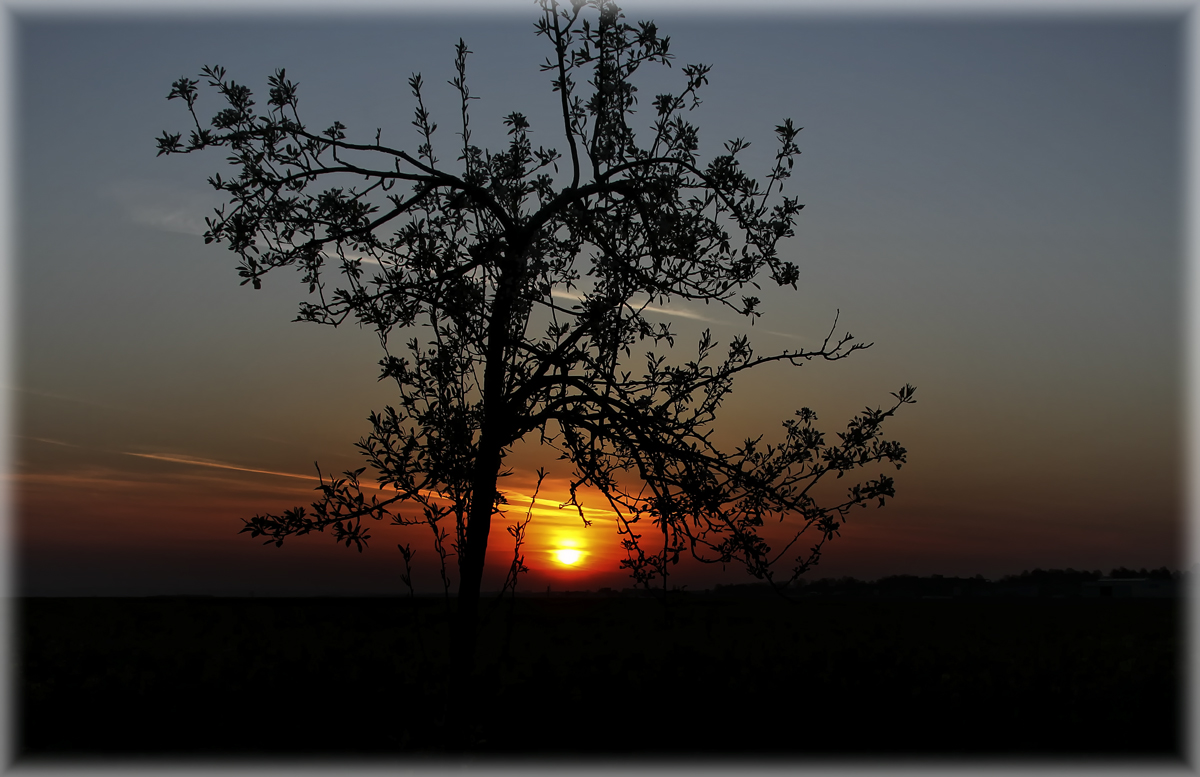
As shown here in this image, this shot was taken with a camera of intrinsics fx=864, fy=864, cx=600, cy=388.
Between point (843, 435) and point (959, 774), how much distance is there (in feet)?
18.0

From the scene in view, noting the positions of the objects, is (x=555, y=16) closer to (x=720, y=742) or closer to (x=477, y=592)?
(x=477, y=592)

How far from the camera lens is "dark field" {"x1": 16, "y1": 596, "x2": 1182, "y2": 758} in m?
14.9

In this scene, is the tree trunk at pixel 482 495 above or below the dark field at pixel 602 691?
above

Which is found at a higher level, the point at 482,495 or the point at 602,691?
the point at 482,495

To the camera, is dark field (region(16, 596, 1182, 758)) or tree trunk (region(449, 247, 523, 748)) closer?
tree trunk (region(449, 247, 523, 748))

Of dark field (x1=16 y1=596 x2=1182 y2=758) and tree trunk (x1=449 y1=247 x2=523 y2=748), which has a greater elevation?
tree trunk (x1=449 y1=247 x2=523 y2=748)

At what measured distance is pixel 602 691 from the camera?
1714 centimetres

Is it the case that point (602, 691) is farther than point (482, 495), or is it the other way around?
point (602, 691)

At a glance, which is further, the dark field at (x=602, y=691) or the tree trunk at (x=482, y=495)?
the dark field at (x=602, y=691)

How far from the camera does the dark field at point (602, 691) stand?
14852 millimetres

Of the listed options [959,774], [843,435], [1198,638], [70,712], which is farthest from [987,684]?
[70,712]

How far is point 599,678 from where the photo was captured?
1777cm

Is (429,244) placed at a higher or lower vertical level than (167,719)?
higher

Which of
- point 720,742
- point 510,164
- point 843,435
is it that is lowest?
point 720,742
